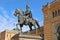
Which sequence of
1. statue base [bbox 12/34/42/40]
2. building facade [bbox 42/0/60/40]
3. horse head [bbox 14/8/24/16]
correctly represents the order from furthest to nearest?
building facade [bbox 42/0/60/40]
horse head [bbox 14/8/24/16]
statue base [bbox 12/34/42/40]

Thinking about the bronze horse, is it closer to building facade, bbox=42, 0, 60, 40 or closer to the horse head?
the horse head

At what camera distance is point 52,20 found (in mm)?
35375

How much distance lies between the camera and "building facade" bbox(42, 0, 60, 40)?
34.1 m

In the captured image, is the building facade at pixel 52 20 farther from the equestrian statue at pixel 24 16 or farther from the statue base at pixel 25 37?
the statue base at pixel 25 37

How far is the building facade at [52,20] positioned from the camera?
34.1 metres

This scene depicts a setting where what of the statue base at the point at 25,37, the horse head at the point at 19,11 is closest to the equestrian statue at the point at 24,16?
the horse head at the point at 19,11

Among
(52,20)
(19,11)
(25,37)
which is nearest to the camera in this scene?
(25,37)

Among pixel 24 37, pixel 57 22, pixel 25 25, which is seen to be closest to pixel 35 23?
pixel 25 25

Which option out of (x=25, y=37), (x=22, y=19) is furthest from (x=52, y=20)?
(x=25, y=37)

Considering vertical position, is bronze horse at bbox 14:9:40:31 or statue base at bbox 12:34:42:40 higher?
bronze horse at bbox 14:9:40:31

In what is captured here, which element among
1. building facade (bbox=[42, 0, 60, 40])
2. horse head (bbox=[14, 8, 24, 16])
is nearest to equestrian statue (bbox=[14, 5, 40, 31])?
horse head (bbox=[14, 8, 24, 16])

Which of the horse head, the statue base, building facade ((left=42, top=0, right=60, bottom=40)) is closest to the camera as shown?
the statue base

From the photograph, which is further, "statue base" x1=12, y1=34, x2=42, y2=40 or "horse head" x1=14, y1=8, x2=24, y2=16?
"horse head" x1=14, y1=8, x2=24, y2=16

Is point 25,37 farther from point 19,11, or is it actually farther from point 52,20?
point 52,20
